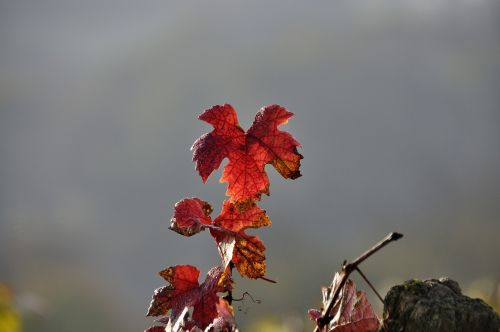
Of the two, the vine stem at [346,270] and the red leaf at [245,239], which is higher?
the red leaf at [245,239]

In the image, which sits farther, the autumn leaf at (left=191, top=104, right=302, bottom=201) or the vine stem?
the autumn leaf at (left=191, top=104, right=302, bottom=201)

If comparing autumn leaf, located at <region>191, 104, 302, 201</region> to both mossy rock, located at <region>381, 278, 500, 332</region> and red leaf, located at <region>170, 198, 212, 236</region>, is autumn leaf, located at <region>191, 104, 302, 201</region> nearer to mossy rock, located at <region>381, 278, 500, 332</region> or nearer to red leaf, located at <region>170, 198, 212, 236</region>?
red leaf, located at <region>170, 198, 212, 236</region>

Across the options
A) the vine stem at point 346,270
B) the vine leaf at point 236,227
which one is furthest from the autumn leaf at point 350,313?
the vine leaf at point 236,227

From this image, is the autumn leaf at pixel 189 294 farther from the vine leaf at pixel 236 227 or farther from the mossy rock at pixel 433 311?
the mossy rock at pixel 433 311

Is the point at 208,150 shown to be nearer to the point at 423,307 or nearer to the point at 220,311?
the point at 220,311

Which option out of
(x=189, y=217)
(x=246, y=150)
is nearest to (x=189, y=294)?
(x=189, y=217)

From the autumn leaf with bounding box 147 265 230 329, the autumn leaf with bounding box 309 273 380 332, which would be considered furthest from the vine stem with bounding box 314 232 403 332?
the autumn leaf with bounding box 147 265 230 329

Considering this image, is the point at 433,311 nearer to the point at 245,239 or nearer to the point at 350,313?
the point at 350,313
